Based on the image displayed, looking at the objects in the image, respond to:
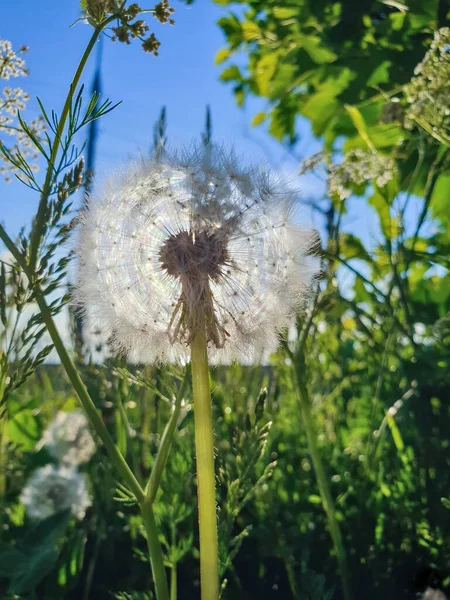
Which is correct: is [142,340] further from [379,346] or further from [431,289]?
[431,289]

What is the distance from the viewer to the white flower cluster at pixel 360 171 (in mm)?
1040

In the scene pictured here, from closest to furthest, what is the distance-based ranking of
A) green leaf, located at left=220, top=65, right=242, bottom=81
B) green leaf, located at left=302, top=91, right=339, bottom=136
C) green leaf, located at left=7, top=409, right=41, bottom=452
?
1. green leaf, located at left=7, top=409, right=41, bottom=452
2. green leaf, located at left=302, top=91, right=339, bottom=136
3. green leaf, located at left=220, top=65, right=242, bottom=81

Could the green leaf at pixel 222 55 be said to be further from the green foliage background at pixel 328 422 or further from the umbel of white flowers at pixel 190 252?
the umbel of white flowers at pixel 190 252

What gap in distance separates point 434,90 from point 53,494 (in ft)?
3.80

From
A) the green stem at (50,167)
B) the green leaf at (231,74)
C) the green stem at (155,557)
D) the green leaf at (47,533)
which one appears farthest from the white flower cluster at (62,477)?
the green leaf at (231,74)

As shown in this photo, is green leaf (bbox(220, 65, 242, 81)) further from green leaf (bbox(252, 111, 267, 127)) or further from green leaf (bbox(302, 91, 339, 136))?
green leaf (bbox(302, 91, 339, 136))

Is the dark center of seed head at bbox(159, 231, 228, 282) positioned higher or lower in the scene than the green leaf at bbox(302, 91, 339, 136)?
lower

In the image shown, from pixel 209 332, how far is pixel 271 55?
3.82 ft

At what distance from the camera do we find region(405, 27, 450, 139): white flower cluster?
3.00ft

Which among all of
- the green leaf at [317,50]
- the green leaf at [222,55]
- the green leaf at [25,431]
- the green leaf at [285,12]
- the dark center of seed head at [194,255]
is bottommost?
the green leaf at [25,431]

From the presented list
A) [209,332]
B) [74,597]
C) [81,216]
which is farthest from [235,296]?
[74,597]

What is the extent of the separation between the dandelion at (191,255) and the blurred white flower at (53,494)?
2.62 feet

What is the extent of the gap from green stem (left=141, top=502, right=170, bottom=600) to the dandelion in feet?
0.55

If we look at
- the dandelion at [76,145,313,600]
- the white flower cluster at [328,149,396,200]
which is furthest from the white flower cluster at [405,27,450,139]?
the dandelion at [76,145,313,600]
